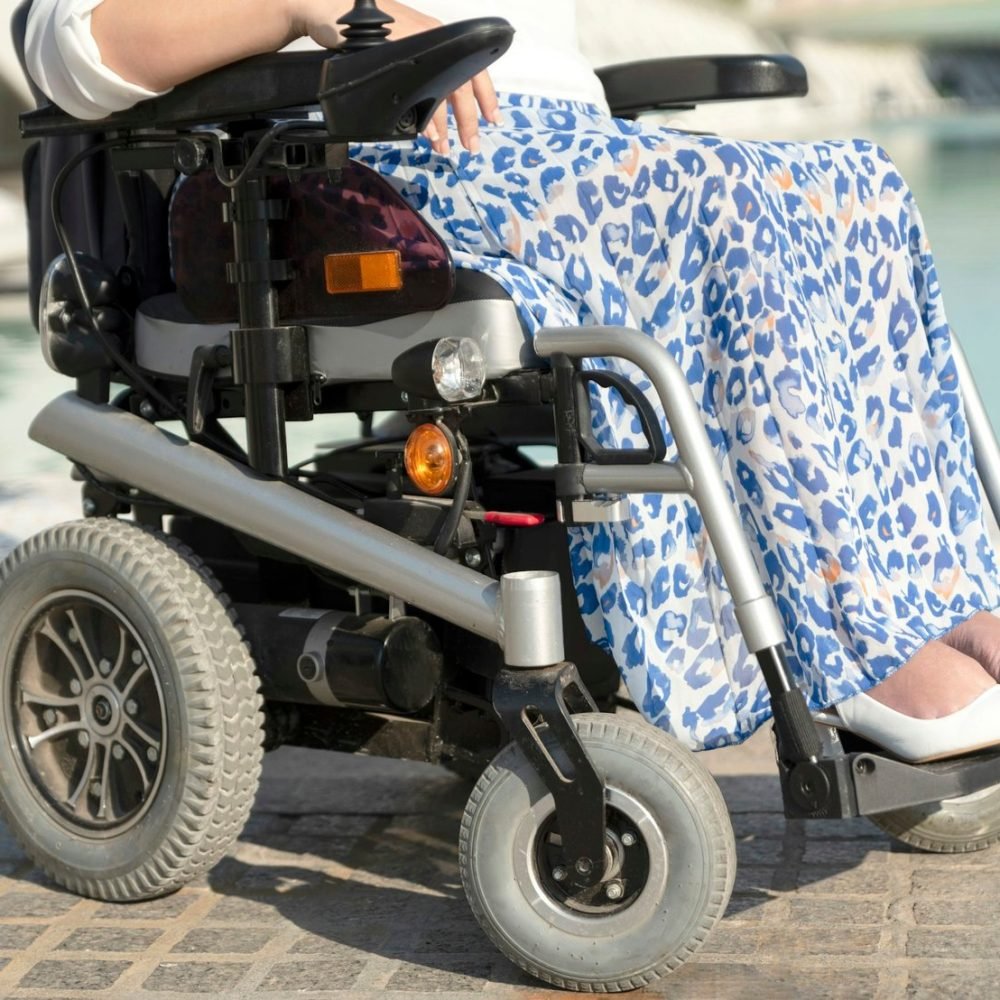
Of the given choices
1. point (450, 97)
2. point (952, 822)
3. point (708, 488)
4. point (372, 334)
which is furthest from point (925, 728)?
point (450, 97)

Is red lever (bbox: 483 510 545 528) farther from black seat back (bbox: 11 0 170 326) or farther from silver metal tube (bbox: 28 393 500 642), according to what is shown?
black seat back (bbox: 11 0 170 326)

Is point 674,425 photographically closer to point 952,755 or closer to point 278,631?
point 952,755

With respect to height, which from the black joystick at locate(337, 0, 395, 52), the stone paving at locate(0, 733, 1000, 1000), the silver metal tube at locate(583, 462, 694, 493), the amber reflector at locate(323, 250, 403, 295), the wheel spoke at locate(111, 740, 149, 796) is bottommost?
the stone paving at locate(0, 733, 1000, 1000)

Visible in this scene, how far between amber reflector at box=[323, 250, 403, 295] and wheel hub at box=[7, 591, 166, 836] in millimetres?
512

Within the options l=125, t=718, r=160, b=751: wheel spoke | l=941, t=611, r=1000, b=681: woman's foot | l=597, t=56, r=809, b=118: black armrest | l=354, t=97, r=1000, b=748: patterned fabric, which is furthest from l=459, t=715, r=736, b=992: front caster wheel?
l=597, t=56, r=809, b=118: black armrest

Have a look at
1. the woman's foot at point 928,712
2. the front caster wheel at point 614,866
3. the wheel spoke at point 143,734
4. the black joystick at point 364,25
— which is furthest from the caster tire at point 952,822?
the black joystick at point 364,25

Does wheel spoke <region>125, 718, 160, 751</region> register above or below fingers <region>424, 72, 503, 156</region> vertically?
below

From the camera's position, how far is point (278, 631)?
2.28m

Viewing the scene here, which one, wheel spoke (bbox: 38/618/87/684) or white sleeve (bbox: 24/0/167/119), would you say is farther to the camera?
wheel spoke (bbox: 38/618/87/684)

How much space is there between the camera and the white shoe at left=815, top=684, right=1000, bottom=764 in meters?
1.94

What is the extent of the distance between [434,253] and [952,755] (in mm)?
794

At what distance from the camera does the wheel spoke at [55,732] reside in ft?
7.80

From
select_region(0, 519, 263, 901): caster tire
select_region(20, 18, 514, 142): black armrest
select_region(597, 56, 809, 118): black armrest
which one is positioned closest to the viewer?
select_region(20, 18, 514, 142): black armrest

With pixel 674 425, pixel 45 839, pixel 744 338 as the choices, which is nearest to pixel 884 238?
pixel 744 338
